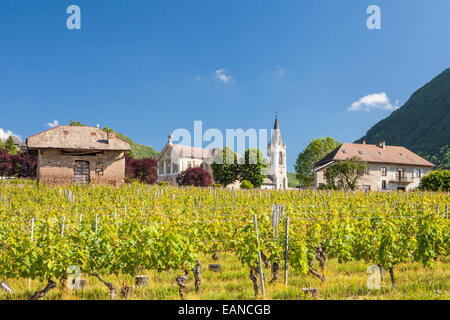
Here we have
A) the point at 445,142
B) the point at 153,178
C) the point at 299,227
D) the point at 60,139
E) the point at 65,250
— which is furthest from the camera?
the point at 445,142

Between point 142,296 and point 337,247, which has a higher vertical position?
point 337,247

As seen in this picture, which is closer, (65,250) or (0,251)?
(65,250)

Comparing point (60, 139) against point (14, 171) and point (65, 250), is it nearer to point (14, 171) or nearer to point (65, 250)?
point (65, 250)

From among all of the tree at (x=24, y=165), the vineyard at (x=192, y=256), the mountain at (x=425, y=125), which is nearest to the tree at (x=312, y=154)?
the mountain at (x=425, y=125)

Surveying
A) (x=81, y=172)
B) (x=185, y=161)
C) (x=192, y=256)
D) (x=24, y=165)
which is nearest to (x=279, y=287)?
(x=192, y=256)

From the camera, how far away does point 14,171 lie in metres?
43.8

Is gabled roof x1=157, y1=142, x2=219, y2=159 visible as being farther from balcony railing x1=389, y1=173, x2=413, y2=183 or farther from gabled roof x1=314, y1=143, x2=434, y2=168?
balcony railing x1=389, y1=173, x2=413, y2=183

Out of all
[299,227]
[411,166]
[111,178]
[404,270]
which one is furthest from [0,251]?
[411,166]

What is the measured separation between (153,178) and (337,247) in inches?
1445

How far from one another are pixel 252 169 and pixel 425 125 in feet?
169

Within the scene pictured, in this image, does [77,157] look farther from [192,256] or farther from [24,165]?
[24,165]

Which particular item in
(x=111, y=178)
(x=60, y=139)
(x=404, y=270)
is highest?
(x=60, y=139)

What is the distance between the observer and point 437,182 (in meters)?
35.0
